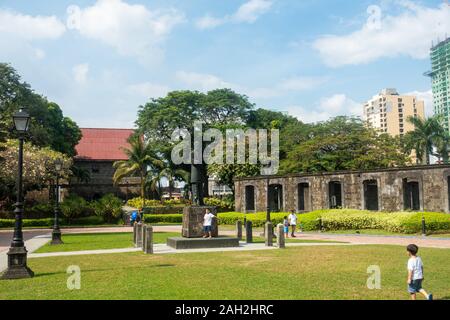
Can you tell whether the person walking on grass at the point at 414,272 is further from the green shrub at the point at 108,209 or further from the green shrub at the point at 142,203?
the green shrub at the point at 142,203

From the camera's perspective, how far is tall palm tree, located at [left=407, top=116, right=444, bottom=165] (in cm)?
5073

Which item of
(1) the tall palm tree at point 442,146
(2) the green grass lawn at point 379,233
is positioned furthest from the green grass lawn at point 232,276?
(1) the tall palm tree at point 442,146

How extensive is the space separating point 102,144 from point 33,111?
1437cm

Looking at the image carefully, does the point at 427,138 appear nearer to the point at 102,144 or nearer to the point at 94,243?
the point at 102,144

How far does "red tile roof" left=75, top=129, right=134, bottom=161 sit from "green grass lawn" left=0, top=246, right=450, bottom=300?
126ft

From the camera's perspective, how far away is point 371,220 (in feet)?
84.8

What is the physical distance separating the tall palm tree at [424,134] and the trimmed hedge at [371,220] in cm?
2776

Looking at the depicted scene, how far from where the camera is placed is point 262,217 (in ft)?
103

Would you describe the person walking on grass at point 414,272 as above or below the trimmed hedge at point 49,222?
above

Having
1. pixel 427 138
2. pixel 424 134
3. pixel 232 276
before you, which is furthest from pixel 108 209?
pixel 427 138

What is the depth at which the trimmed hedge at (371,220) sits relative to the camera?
2294cm

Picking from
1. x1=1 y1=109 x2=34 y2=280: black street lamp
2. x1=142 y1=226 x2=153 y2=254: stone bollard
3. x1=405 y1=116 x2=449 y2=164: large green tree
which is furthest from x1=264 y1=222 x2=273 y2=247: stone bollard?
x1=405 y1=116 x2=449 y2=164: large green tree

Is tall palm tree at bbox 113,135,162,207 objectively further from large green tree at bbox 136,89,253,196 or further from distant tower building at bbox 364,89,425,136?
distant tower building at bbox 364,89,425,136
